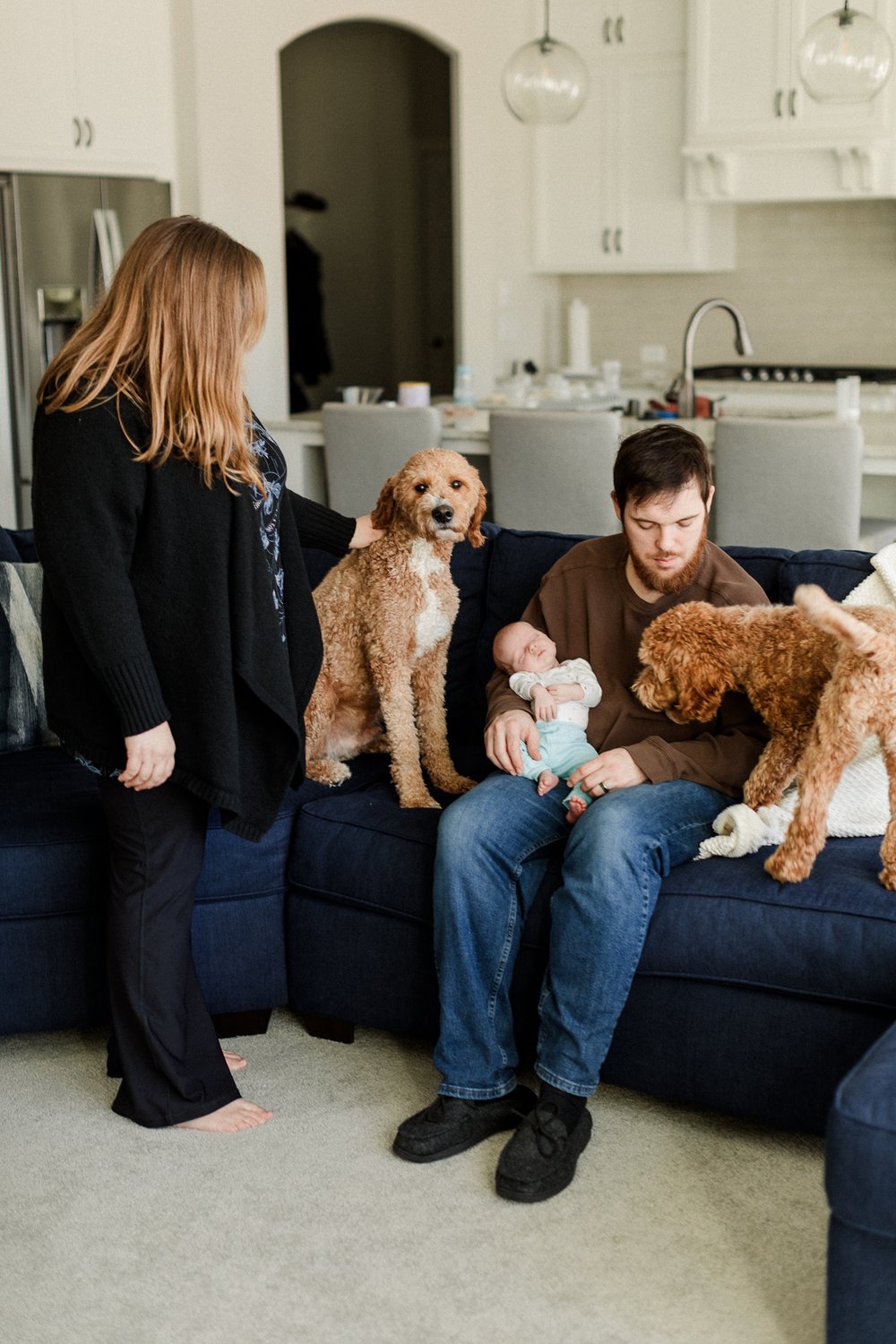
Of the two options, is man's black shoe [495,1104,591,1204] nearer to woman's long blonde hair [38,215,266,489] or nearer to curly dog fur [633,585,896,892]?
curly dog fur [633,585,896,892]

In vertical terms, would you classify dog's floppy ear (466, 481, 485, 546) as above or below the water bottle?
below

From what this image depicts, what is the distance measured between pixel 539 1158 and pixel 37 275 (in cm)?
374

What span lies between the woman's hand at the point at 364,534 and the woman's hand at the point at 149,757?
0.67 meters

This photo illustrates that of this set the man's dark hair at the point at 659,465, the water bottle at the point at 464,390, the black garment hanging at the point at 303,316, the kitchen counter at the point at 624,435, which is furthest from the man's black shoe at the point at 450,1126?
the black garment hanging at the point at 303,316

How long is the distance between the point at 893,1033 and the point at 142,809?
3.43 ft

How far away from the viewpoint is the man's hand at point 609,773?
2160mm

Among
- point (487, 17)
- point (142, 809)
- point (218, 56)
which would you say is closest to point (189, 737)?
point (142, 809)

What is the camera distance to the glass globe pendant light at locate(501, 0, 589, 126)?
4.80m

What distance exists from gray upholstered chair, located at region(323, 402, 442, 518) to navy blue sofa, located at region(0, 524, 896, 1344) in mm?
1641

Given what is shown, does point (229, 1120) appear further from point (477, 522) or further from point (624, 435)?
point (624, 435)

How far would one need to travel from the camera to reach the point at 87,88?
495cm

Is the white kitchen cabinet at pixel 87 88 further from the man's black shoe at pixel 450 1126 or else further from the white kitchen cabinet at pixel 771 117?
the man's black shoe at pixel 450 1126

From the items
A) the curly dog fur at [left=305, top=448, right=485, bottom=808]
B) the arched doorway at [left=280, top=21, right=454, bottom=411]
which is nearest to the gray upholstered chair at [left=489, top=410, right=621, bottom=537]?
the curly dog fur at [left=305, top=448, right=485, bottom=808]

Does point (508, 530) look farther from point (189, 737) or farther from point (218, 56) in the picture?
point (218, 56)
